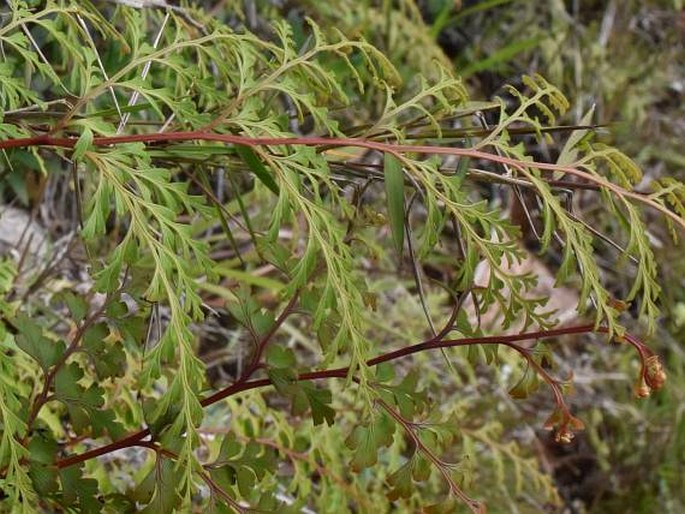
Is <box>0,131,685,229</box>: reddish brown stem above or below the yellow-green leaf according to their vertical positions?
above

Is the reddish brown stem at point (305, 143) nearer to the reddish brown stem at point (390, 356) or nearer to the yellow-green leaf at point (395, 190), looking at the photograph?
the yellow-green leaf at point (395, 190)

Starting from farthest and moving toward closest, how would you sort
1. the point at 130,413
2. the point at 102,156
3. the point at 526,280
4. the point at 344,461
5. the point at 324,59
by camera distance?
the point at 324,59, the point at 344,461, the point at 130,413, the point at 526,280, the point at 102,156

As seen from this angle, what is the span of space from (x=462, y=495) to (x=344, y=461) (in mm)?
1090

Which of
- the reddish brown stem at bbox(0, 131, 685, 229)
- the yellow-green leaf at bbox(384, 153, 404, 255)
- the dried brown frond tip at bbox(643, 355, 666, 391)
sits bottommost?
the dried brown frond tip at bbox(643, 355, 666, 391)

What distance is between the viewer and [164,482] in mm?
894

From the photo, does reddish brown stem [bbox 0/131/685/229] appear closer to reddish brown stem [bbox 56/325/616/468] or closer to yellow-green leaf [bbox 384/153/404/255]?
yellow-green leaf [bbox 384/153/404/255]

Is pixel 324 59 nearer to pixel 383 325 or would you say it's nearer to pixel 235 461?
pixel 383 325

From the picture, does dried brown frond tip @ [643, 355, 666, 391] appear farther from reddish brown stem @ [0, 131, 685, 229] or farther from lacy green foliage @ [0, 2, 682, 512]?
reddish brown stem @ [0, 131, 685, 229]

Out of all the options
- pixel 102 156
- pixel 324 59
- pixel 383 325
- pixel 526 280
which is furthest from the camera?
pixel 324 59

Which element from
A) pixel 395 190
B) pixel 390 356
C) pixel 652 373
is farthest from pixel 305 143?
pixel 652 373

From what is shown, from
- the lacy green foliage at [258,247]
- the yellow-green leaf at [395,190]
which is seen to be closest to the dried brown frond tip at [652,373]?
the lacy green foliage at [258,247]

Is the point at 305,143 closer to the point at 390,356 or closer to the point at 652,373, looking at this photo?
the point at 390,356

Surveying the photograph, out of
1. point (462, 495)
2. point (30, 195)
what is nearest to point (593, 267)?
point (462, 495)

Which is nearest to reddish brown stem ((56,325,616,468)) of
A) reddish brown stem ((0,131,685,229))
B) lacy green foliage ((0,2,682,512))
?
lacy green foliage ((0,2,682,512))
